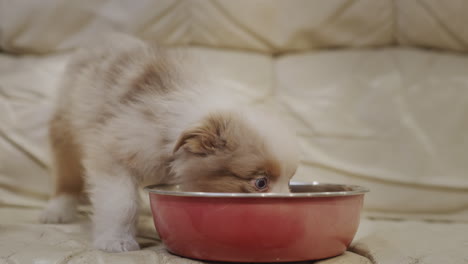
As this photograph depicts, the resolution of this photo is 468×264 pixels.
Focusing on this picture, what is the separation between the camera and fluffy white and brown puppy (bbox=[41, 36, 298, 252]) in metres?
1.70

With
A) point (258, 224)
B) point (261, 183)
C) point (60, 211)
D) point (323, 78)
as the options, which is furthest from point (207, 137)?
point (323, 78)

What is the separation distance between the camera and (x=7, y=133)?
2.67m

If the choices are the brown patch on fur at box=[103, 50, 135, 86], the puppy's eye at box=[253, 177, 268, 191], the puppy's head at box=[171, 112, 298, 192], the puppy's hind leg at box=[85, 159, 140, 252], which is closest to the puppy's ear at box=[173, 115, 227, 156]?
the puppy's head at box=[171, 112, 298, 192]

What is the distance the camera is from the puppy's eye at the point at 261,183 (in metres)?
Result: 1.68

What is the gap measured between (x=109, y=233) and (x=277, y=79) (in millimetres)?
1326

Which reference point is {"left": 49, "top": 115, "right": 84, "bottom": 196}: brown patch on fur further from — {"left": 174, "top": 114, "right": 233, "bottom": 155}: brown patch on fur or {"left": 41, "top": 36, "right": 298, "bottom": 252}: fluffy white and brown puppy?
{"left": 174, "top": 114, "right": 233, "bottom": 155}: brown patch on fur

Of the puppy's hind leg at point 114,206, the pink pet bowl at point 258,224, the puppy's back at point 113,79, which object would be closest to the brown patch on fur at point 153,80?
the puppy's back at point 113,79

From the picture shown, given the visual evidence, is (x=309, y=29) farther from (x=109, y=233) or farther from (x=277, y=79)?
(x=109, y=233)

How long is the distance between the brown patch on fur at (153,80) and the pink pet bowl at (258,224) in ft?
1.67

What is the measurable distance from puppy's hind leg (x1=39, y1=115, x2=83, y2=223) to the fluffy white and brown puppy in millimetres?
74

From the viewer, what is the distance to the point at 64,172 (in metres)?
2.50

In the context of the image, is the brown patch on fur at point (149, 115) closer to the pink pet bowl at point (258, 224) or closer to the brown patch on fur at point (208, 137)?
the brown patch on fur at point (208, 137)

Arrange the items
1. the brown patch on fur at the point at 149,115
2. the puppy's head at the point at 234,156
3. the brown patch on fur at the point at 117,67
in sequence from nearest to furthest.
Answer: the puppy's head at the point at 234,156 < the brown patch on fur at the point at 149,115 < the brown patch on fur at the point at 117,67

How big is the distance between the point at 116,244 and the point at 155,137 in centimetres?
38
